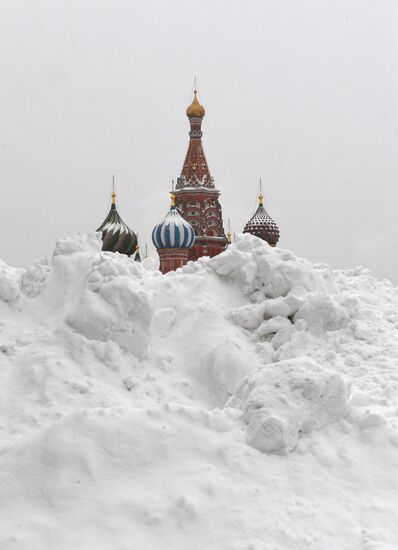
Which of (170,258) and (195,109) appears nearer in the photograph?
(170,258)

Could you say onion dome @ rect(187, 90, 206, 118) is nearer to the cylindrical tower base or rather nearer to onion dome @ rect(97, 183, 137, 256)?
onion dome @ rect(97, 183, 137, 256)

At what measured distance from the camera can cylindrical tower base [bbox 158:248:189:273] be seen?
2347 centimetres

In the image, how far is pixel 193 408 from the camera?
589 centimetres

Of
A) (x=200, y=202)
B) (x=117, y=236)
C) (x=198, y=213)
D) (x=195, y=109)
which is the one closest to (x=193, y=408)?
(x=117, y=236)

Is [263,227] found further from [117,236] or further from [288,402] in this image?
[288,402]

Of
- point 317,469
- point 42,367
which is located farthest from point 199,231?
point 317,469

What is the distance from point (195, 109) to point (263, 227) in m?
6.23

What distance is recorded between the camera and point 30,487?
5.12 meters

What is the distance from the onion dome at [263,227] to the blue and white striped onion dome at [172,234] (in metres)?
6.44

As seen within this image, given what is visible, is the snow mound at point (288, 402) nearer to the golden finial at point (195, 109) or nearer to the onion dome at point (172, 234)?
the onion dome at point (172, 234)

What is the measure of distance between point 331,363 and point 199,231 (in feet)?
72.7

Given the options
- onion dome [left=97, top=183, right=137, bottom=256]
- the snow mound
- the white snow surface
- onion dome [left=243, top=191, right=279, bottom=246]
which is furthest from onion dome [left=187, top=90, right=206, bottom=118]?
the snow mound

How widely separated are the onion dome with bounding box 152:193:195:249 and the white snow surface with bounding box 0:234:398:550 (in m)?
13.3

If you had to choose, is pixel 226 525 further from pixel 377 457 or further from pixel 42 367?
pixel 42 367
